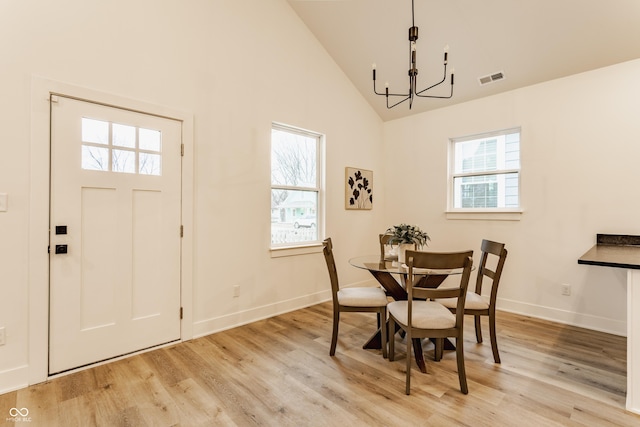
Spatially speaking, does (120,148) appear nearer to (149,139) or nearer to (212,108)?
(149,139)

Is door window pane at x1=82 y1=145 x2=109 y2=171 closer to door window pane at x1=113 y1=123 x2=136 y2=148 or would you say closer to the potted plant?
door window pane at x1=113 y1=123 x2=136 y2=148


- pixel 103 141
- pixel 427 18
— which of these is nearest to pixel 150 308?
pixel 103 141

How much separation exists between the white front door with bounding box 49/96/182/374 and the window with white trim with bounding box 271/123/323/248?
1.17 m

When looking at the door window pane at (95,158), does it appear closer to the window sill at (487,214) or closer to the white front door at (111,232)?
the white front door at (111,232)

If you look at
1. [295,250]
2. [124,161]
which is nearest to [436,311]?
[295,250]

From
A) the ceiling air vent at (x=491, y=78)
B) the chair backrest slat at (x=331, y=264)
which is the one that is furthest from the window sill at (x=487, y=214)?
the chair backrest slat at (x=331, y=264)

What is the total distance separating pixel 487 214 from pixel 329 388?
298cm

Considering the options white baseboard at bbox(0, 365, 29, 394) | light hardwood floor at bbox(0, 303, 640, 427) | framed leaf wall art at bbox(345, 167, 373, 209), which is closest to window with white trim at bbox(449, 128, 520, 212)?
framed leaf wall art at bbox(345, 167, 373, 209)

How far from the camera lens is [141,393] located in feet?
6.72

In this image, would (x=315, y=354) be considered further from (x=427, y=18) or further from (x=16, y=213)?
(x=427, y=18)

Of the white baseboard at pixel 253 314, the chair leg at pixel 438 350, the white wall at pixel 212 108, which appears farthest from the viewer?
the white baseboard at pixel 253 314

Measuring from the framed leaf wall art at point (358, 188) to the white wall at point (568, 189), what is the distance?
50.8 inches

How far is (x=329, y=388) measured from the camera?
2117 mm

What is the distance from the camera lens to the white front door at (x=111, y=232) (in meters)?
2.26
